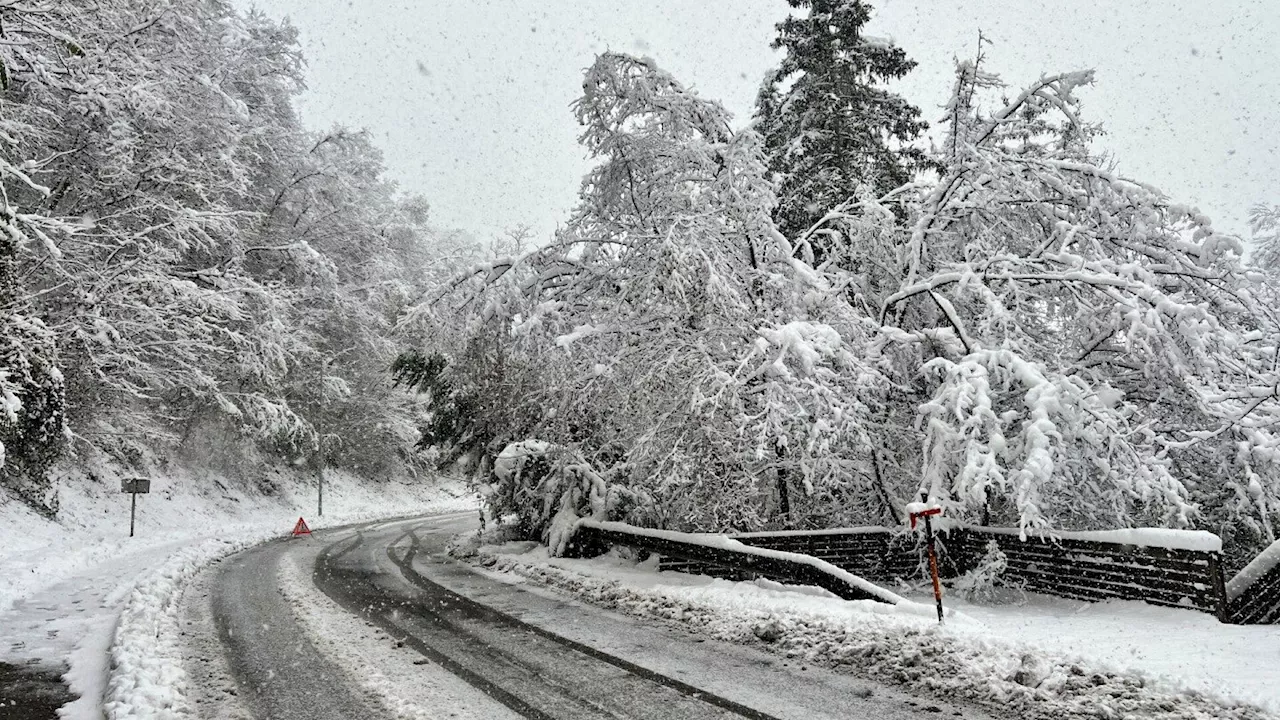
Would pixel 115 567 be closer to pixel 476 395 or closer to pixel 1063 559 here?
pixel 476 395

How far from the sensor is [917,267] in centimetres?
1205

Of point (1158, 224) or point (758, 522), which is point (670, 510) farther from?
point (1158, 224)

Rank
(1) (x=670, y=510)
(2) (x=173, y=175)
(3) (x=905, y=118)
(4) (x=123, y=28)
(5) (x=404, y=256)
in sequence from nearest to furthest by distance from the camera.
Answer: (1) (x=670, y=510) → (4) (x=123, y=28) → (2) (x=173, y=175) → (3) (x=905, y=118) → (5) (x=404, y=256)

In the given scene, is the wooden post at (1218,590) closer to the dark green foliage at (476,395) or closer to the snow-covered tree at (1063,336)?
the snow-covered tree at (1063,336)

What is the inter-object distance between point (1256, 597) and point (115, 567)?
1709 cm

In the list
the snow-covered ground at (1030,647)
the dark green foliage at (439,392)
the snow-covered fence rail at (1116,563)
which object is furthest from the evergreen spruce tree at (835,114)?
the snow-covered ground at (1030,647)

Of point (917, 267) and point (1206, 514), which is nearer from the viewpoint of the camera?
point (1206, 514)

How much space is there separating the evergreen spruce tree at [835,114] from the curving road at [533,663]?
39.9 ft

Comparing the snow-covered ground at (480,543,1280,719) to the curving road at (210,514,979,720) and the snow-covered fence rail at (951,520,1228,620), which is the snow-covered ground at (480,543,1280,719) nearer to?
the snow-covered fence rail at (951,520,1228,620)

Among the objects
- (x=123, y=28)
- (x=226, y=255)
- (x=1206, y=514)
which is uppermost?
(x=123, y=28)

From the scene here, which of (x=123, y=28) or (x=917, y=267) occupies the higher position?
(x=123, y=28)

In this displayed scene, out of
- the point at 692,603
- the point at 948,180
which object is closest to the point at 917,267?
the point at 948,180

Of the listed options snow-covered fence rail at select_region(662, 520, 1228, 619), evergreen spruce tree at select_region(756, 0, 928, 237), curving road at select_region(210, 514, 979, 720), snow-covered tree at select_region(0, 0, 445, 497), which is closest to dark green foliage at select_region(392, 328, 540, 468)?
curving road at select_region(210, 514, 979, 720)

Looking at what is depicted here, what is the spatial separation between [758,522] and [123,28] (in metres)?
16.0
